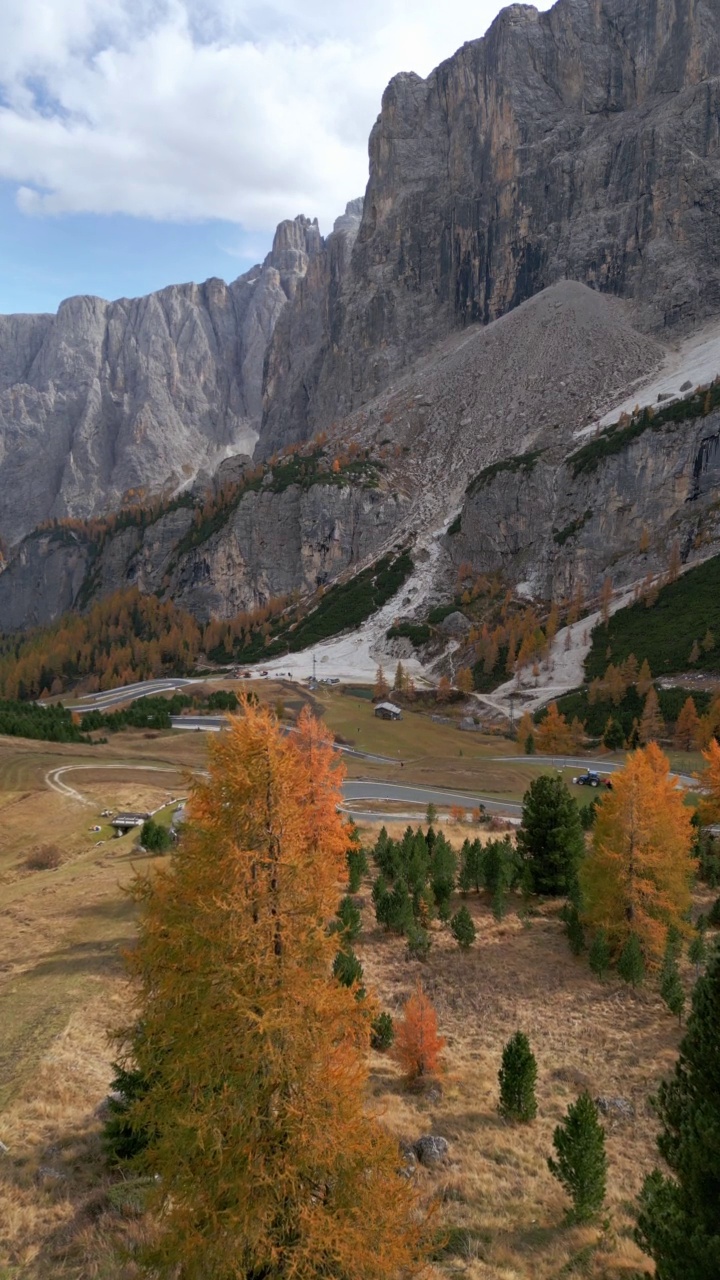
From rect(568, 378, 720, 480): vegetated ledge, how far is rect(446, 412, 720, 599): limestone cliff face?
1.27 metres

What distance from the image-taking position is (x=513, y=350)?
588ft

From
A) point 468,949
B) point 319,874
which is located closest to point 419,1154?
point 319,874

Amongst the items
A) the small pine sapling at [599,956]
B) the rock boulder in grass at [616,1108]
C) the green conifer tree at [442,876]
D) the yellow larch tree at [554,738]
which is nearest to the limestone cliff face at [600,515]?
the yellow larch tree at [554,738]

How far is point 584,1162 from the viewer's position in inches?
496

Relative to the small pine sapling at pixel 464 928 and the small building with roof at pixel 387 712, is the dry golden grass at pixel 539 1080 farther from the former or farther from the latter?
the small building with roof at pixel 387 712

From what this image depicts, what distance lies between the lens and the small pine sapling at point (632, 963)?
24.5 meters

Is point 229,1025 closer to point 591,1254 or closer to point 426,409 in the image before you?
point 591,1254

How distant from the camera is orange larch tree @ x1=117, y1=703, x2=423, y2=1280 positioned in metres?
7.79

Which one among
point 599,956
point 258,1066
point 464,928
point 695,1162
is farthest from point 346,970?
point 695,1162

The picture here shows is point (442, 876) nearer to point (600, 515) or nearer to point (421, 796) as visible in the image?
point (421, 796)

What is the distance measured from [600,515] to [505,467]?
2690 centimetres

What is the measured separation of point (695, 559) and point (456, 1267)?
398 ft

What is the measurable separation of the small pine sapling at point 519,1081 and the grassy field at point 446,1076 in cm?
51

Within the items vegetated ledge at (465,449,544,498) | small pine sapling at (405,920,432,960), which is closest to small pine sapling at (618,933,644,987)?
small pine sapling at (405,920,432,960)
